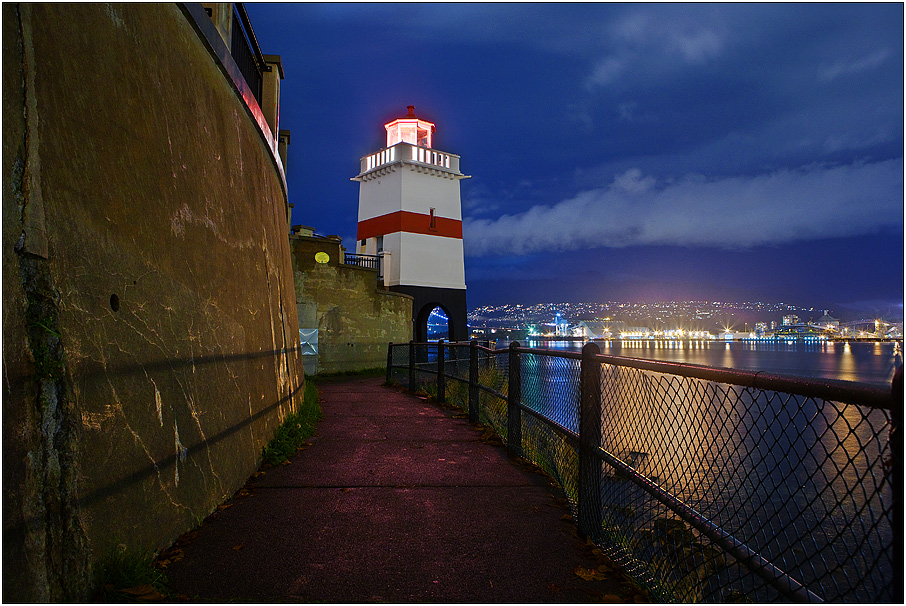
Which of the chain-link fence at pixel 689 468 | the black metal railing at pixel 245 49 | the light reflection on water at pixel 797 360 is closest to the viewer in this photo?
the chain-link fence at pixel 689 468

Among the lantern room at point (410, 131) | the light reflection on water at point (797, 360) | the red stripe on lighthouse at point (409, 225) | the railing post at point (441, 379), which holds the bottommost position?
the light reflection on water at point (797, 360)

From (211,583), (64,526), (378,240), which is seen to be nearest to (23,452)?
(64,526)

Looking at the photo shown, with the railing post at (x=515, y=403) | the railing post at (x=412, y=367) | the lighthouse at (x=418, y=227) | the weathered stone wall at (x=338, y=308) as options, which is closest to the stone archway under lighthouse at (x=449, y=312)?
the lighthouse at (x=418, y=227)

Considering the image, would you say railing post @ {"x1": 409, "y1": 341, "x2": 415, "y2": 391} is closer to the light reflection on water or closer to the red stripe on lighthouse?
the light reflection on water

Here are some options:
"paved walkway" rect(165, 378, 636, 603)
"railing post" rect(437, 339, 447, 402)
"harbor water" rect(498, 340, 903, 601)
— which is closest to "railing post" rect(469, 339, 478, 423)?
"harbor water" rect(498, 340, 903, 601)

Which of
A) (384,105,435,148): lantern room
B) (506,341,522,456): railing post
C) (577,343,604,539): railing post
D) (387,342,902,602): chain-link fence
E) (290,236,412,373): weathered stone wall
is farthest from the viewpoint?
(384,105,435,148): lantern room

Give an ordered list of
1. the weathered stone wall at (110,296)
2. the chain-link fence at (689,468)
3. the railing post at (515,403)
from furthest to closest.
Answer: the railing post at (515,403)
the weathered stone wall at (110,296)
the chain-link fence at (689,468)

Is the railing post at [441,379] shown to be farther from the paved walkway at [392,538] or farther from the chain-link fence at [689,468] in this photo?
the paved walkway at [392,538]

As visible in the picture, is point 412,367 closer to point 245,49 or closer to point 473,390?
point 473,390

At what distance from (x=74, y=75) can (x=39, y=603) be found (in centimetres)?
243

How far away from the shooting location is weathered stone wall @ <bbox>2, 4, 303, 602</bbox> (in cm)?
241

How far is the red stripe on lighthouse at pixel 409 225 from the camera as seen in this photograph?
2672 cm

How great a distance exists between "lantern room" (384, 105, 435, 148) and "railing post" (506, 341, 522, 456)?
2596cm

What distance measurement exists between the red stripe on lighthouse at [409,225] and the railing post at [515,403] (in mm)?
20624
